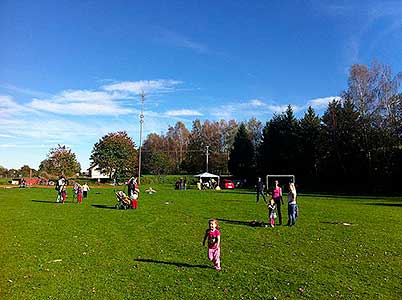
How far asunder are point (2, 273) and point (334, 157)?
48.2 meters

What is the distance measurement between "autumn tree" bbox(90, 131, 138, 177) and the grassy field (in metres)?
56.8

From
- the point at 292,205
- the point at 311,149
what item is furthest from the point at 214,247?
the point at 311,149

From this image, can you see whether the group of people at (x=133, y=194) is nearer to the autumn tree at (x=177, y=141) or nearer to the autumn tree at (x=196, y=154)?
the autumn tree at (x=196, y=154)

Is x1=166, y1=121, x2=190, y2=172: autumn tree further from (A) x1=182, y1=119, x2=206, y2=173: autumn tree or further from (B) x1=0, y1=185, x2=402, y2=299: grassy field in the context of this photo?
(B) x1=0, y1=185, x2=402, y2=299: grassy field

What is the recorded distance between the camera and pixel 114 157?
72.3 metres

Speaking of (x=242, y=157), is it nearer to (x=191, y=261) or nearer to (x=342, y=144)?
(x=342, y=144)

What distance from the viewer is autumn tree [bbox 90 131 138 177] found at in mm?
71750

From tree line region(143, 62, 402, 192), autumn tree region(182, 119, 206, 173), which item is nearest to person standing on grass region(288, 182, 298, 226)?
tree line region(143, 62, 402, 192)

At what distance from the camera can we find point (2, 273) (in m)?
7.98

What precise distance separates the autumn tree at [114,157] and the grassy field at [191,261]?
5675cm

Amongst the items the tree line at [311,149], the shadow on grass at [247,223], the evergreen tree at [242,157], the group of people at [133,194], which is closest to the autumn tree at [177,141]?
the tree line at [311,149]

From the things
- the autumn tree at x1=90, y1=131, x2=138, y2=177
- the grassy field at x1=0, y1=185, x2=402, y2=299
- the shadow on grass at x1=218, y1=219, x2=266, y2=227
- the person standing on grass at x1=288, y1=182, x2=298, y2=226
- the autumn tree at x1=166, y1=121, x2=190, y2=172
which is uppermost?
the autumn tree at x1=166, y1=121, x2=190, y2=172

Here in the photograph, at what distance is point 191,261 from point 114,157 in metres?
65.2

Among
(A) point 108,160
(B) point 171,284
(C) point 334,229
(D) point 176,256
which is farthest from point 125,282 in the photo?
(A) point 108,160
